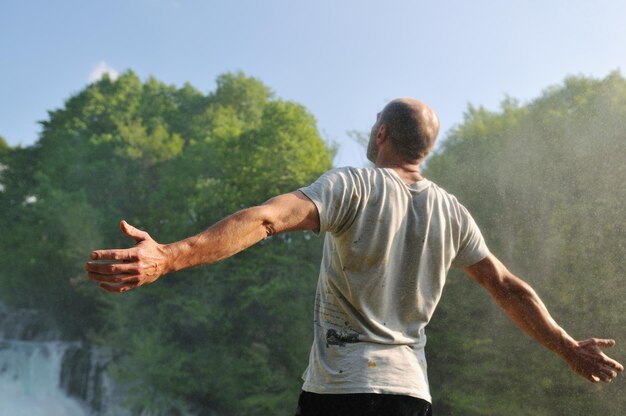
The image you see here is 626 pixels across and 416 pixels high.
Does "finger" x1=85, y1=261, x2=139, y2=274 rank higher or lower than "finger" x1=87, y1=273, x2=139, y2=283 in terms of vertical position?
higher

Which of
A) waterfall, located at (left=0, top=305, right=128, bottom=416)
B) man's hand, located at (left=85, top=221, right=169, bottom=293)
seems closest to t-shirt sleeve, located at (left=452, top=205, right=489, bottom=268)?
man's hand, located at (left=85, top=221, right=169, bottom=293)

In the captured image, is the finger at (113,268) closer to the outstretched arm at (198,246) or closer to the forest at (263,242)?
the outstretched arm at (198,246)

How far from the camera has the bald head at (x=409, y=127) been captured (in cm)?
283

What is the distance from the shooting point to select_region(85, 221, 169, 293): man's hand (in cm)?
212

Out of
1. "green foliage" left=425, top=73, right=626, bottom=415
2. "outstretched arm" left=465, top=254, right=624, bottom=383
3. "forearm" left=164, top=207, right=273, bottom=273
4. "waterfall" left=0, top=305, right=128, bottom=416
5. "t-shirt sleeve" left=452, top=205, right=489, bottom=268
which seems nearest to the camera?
"forearm" left=164, top=207, right=273, bottom=273

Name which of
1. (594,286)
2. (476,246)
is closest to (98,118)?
(594,286)

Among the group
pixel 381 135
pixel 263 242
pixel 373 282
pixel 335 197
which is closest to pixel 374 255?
pixel 373 282

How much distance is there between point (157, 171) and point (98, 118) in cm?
744

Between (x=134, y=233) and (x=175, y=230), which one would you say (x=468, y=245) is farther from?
(x=175, y=230)

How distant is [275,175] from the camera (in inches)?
1152

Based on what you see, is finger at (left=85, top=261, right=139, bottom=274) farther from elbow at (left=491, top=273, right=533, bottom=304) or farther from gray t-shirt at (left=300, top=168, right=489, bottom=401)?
elbow at (left=491, top=273, right=533, bottom=304)

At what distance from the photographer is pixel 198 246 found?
2266 millimetres

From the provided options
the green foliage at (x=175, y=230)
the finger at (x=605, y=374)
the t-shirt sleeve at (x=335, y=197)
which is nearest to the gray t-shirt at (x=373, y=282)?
the t-shirt sleeve at (x=335, y=197)

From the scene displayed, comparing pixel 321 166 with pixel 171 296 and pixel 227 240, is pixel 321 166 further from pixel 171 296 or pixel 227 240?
pixel 227 240
